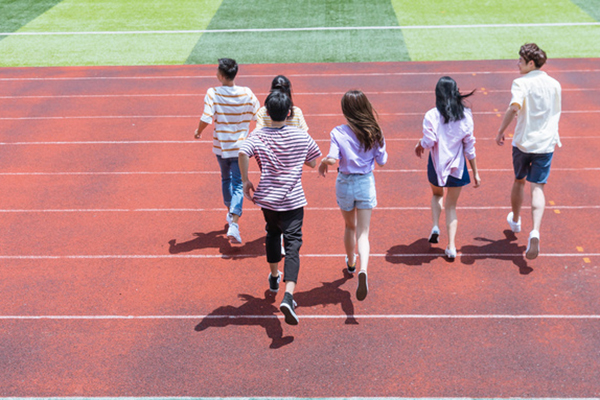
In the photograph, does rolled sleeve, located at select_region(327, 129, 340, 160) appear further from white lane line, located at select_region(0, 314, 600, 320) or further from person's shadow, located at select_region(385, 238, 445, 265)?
person's shadow, located at select_region(385, 238, 445, 265)

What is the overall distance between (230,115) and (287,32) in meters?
9.75

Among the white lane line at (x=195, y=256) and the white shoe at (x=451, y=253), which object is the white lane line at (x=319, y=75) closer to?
the white lane line at (x=195, y=256)

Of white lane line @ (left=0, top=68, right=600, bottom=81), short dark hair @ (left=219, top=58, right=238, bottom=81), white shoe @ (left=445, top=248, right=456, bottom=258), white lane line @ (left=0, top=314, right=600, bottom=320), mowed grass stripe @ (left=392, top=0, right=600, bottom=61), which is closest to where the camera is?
white lane line @ (left=0, top=314, right=600, bottom=320)

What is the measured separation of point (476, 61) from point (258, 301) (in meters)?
9.22

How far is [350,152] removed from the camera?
4.90 m

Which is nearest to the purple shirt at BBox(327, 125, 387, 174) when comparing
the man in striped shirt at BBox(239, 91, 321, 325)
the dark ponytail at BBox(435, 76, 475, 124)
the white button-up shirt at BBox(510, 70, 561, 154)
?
the man in striped shirt at BBox(239, 91, 321, 325)

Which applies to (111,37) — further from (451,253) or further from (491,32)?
(451,253)

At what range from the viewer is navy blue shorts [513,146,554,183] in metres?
5.71

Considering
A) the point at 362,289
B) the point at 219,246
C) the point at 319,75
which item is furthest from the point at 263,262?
the point at 319,75

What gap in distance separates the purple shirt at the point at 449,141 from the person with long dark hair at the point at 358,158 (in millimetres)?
685

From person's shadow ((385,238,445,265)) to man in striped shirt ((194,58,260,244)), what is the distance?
5.15ft

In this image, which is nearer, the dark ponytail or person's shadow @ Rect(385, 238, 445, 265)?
the dark ponytail

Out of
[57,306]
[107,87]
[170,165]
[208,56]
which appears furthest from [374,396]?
[208,56]

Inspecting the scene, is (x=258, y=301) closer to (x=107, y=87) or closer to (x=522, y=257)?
(x=522, y=257)
